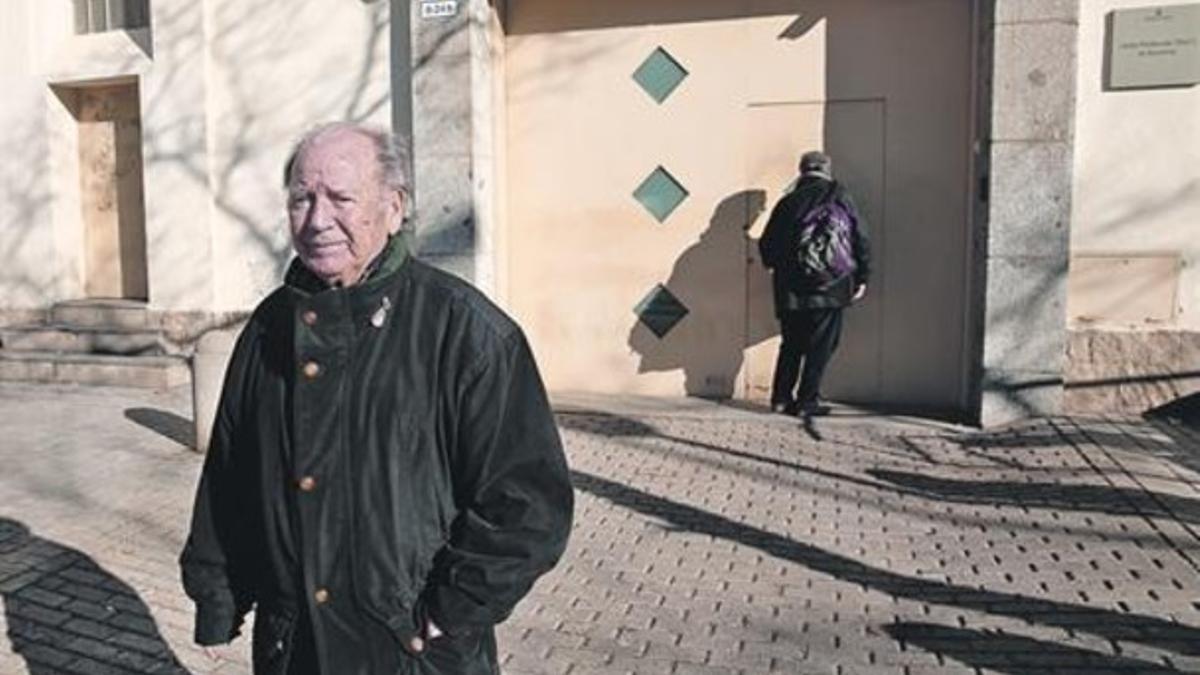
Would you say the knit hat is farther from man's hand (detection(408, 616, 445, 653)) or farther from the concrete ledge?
man's hand (detection(408, 616, 445, 653))

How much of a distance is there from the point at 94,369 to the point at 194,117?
7.61 ft

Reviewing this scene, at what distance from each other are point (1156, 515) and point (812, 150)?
3709mm

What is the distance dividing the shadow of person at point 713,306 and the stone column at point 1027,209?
180 cm

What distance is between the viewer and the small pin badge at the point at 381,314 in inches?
84.3

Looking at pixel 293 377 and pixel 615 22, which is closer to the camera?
pixel 293 377

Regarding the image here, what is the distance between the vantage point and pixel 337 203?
208 centimetres

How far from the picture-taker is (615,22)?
27.0ft

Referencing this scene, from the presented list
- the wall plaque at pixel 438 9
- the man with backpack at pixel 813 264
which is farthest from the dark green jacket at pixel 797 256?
the wall plaque at pixel 438 9

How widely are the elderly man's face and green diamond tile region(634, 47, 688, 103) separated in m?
6.30

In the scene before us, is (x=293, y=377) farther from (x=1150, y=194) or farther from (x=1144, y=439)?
→ (x=1150, y=194)

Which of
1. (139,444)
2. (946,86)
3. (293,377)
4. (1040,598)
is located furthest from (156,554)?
(946,86)

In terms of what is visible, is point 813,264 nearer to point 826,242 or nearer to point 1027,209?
point 826,242

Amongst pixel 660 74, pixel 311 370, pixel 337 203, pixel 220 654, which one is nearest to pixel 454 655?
pixel 311 370

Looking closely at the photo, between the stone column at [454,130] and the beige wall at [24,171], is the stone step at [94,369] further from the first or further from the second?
the stone column at [454,130]
